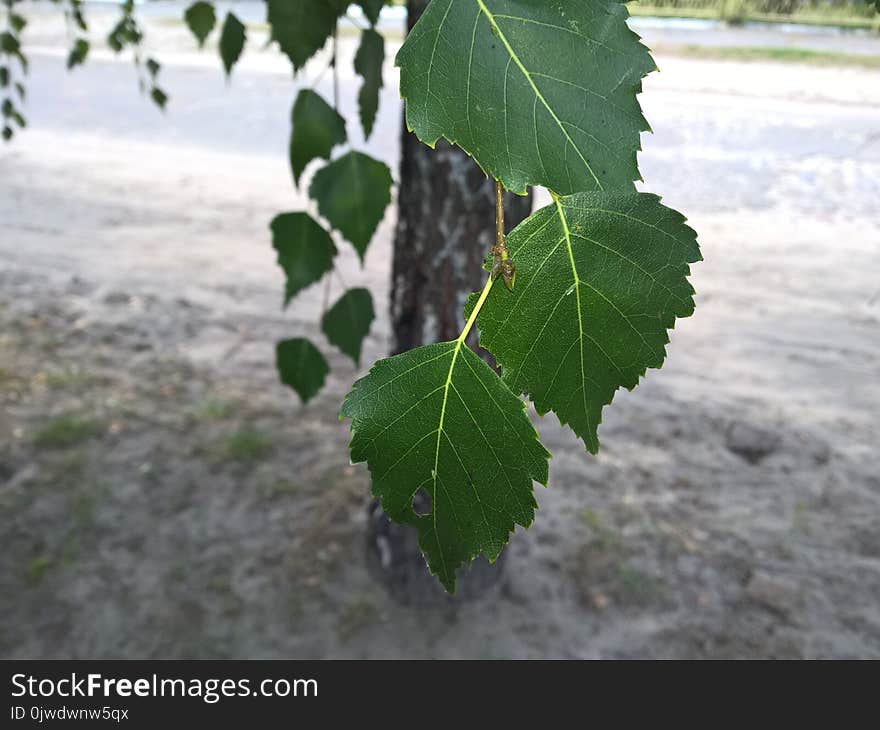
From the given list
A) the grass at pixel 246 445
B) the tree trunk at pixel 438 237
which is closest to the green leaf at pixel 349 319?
the tree trunk at pixel 438 237

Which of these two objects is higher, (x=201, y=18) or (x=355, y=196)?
(x=201, y=18)

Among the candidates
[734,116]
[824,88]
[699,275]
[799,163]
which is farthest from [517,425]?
[824,88]

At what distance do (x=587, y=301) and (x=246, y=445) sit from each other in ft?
7.98

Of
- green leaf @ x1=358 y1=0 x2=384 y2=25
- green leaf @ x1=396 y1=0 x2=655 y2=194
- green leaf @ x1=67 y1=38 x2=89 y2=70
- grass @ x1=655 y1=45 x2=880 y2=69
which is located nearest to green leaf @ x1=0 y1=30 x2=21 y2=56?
green leaf @ x1=67 y1=38 x2=89 y2=70

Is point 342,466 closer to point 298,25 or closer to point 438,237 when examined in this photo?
point 438,237

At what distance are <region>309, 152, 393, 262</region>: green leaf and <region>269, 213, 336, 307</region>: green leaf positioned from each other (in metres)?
0.04

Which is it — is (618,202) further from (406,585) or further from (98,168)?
(98,168)

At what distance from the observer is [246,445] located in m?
2.65

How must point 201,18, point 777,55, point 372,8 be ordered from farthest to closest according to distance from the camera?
point 777,55, point 201,18, point 372,8

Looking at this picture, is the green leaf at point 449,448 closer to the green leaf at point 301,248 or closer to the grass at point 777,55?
the green leaf at point 301,248

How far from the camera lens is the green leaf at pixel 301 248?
880mm

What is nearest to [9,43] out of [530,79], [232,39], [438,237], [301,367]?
[438,237]

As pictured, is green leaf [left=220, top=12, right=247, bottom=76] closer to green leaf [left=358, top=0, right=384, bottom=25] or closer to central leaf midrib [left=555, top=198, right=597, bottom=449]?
green leaf [left=358, top=0, right=384, bottom=25]

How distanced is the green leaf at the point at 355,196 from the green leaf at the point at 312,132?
3 centimetres
